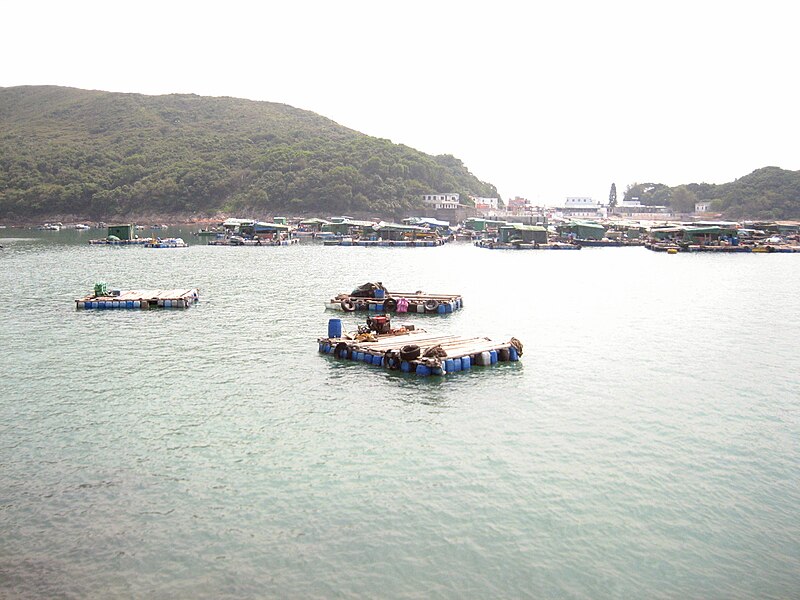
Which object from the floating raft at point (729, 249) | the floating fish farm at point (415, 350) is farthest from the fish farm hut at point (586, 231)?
the floating fish farm at point (415, 350)

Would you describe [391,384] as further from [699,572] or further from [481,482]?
[699,572]

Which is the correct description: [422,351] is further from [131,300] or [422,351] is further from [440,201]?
[440,201]

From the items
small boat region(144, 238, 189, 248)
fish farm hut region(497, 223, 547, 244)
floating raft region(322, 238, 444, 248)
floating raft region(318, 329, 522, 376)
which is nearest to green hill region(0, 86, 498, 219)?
floating raft region(322, 238, 444, 248)

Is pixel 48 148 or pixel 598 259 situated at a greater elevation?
pixel 48 148

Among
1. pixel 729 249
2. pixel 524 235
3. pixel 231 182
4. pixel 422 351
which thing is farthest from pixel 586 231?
pixel 422 351

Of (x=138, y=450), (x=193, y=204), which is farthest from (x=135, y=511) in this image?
(x=193, y=204)
